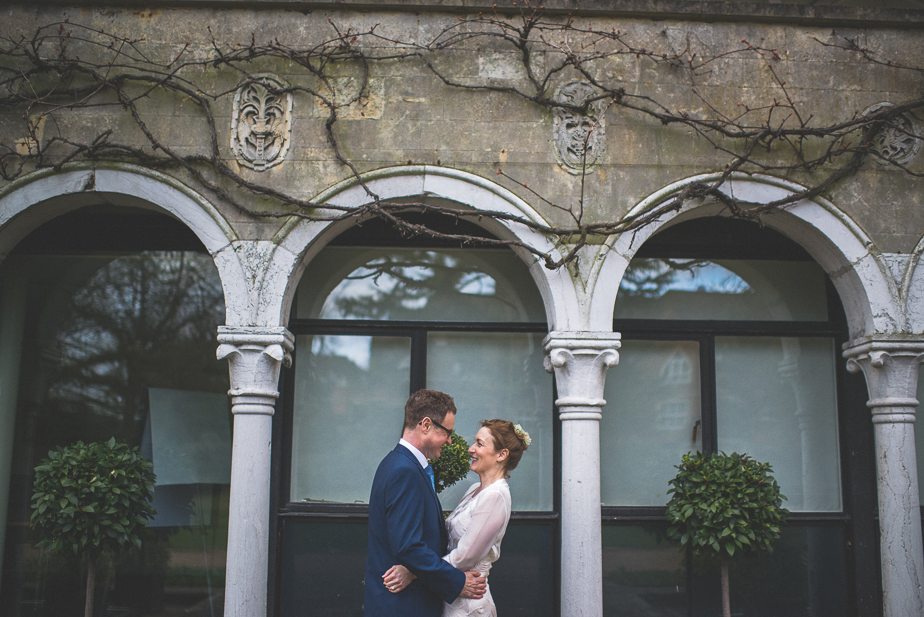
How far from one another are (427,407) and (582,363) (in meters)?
1.78

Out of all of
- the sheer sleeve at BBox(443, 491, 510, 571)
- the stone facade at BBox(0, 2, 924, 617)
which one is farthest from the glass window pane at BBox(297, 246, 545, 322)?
the sheer sleeve at BBox(443, 491, 510, 571)

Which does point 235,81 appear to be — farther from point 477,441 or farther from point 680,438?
point 680,438

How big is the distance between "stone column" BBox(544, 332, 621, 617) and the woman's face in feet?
4.51

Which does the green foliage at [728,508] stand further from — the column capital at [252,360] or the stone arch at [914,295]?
the column capital at [252,360]

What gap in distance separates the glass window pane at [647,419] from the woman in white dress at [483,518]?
7.71 ft

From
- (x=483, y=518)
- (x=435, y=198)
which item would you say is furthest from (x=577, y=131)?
(x=483, y=518)

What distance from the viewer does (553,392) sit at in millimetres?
6805

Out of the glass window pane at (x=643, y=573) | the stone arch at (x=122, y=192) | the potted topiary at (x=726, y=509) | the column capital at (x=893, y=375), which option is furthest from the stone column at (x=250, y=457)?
the column capital at (x=893, y=375)

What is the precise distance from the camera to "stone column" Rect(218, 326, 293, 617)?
5.61m

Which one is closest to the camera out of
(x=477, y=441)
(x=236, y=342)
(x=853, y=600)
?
(x=477, y=441)

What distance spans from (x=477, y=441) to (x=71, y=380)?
405 cm

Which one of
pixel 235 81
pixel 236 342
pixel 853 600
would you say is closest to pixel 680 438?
pixel 853 600

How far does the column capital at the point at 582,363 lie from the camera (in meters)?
5.82

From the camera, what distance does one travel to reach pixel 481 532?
4254 millimetres
